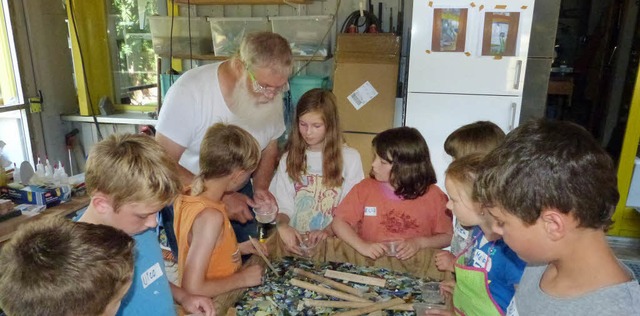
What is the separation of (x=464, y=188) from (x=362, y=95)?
1996 millimetres

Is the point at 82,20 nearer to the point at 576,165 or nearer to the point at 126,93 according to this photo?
the point at 126,93

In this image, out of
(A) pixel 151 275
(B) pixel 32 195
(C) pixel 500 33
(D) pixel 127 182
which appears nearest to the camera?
(D) pixel 127 182

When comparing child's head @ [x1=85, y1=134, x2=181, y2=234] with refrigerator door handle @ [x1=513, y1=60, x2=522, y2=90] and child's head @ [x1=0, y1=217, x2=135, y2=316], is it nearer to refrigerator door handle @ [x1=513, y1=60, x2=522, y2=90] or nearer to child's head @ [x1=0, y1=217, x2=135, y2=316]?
child's head @ [x1=0, y1=217, x2=135, y2=316]

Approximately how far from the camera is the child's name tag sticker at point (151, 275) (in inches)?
42.1

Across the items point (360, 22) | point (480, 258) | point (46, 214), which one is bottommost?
point (46, 214)

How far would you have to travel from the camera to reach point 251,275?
1.29 meters

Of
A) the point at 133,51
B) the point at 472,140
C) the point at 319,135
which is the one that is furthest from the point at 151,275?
the point at 133,51

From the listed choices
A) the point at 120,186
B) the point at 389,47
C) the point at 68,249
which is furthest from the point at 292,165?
the point at 389,47

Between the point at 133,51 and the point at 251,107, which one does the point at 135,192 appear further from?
the point at 133,51

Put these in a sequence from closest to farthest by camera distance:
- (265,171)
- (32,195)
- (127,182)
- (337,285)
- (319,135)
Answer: (127,182)
(337,285)
(319,135)
(265,171)
(32,195)

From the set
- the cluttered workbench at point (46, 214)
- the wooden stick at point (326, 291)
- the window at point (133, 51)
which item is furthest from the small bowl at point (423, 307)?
the window at point (133, 51)

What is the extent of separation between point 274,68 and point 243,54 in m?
0.14

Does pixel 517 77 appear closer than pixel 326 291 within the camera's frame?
No

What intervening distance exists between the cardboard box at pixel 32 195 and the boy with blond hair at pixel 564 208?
2158 millimetres
